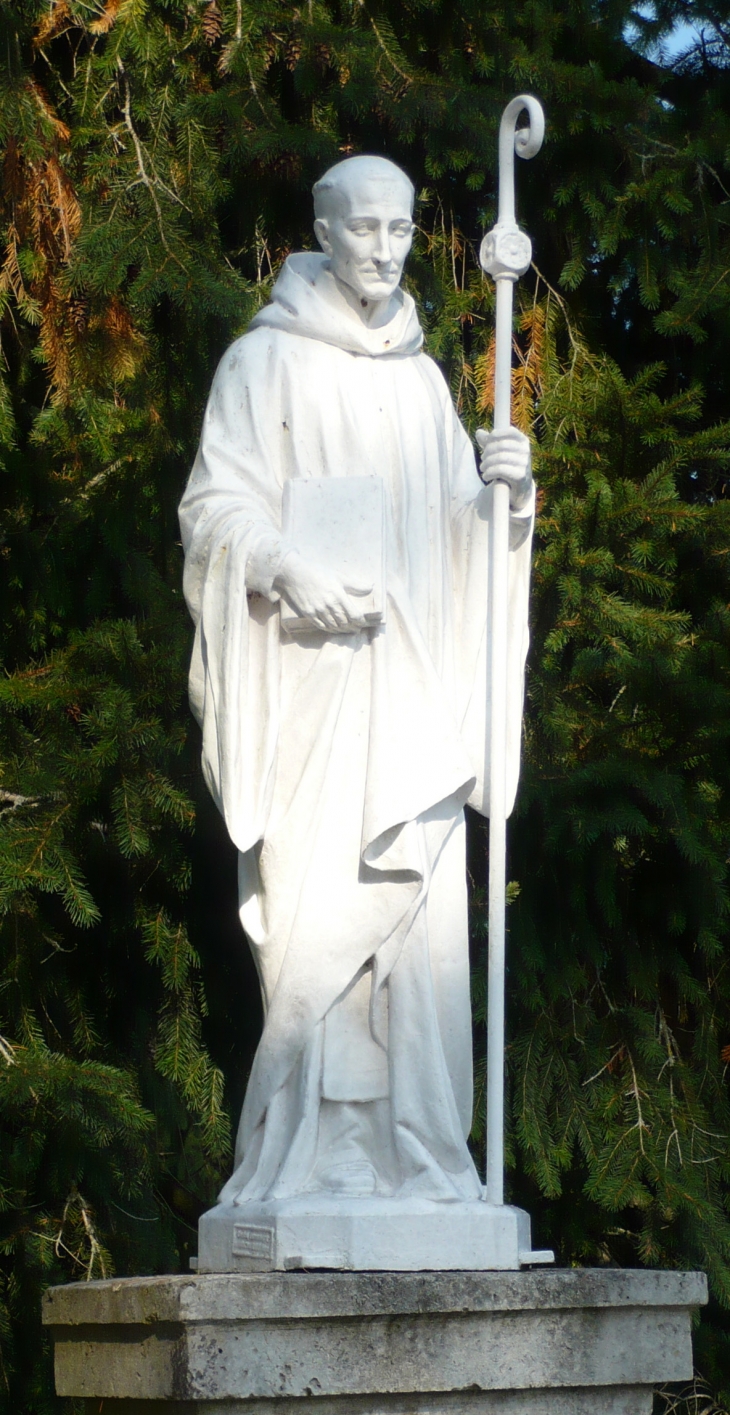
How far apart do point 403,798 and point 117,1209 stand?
2593 millimetres

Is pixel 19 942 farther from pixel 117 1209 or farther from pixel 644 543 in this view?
pixel 644 543

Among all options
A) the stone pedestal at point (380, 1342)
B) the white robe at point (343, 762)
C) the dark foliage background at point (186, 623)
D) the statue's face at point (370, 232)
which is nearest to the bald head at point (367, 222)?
the statue's face at point (370, 232)

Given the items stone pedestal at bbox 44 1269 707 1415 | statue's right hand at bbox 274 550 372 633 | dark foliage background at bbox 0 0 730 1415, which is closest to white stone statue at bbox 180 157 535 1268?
statue's right hand at bbox 274 550 372 633

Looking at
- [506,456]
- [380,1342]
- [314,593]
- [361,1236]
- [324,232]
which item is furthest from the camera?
[324,232]

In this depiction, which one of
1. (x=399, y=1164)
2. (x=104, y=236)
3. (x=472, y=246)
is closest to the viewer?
(x=399, y=1164)

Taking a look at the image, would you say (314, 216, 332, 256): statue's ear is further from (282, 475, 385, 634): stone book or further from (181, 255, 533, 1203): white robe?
(282, 475, 385, 634): stone book

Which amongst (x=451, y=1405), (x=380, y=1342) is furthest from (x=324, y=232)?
(x=451, y=1405)

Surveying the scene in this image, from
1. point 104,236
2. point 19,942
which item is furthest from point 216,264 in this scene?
point 19,942

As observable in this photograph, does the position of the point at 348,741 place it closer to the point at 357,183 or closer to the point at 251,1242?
the point at 251,1242

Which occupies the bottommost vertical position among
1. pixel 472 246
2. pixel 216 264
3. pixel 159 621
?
pixel 159 621

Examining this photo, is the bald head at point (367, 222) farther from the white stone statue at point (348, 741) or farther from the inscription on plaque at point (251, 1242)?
the inscription on plaque at point (251, 1242)

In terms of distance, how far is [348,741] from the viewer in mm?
4203

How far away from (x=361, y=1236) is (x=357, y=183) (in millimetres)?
2272

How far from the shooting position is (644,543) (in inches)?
253
